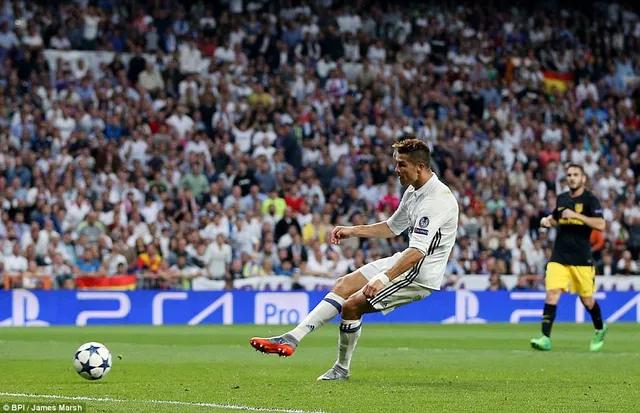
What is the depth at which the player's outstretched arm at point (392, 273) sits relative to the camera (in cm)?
1009

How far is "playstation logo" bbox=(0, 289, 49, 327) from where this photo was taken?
21.9 m

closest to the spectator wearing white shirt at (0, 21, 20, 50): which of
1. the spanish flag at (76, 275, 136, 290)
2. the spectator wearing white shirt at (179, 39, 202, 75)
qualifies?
the spectator wearing white shirt at (179, 39, 202, 75)

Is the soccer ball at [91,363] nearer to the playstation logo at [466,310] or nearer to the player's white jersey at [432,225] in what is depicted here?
the player's white jersey at [432,225]

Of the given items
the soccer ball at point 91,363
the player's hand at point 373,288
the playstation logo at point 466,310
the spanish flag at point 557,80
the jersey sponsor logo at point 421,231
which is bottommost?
the playstation logo at point 466,310

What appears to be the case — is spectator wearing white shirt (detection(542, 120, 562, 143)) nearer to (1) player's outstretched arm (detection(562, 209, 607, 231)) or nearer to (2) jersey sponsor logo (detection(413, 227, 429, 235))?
(1) player's outstretched arm (detection(562, 209, 607, 231))

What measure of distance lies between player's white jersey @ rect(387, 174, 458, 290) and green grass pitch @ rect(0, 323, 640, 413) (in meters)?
0.99

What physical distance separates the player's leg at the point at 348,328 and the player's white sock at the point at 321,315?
0.09 meters

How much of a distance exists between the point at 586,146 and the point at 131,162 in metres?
11.8

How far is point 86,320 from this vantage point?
22484 mm

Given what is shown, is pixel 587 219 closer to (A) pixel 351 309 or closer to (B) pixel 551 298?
(B) pixel 551 298

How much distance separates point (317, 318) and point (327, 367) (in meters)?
2.14

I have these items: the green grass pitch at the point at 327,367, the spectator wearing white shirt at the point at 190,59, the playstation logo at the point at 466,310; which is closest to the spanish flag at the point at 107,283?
the green grass pitch at the point at 327,367

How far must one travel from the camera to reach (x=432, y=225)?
10391mm

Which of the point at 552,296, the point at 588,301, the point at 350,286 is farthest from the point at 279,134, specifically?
the point at 350,286
